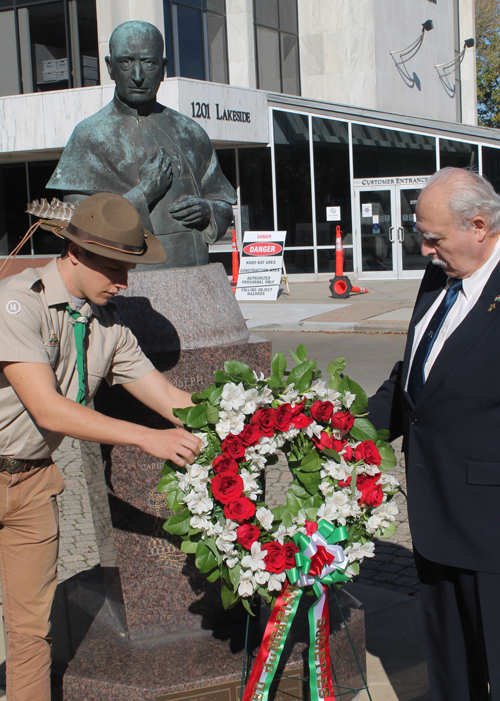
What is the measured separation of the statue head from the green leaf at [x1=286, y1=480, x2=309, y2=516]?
2.13 m

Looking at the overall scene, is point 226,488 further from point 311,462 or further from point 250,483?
point 311,462

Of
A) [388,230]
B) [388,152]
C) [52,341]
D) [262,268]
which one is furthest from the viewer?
A: [388,152]

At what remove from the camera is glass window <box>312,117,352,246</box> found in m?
21.2

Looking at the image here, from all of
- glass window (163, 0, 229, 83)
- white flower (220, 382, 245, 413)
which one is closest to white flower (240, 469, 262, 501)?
white flower (220, 382, 245, 413)

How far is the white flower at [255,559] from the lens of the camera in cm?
238

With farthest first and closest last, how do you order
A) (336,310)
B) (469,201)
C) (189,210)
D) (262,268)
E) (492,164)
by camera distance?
(492,164), (262,268), (336,310), (189,210), (469,201)

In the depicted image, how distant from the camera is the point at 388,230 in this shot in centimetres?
2053

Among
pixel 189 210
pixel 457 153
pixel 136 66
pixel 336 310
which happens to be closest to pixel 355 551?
pixel 189 210

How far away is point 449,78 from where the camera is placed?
29625 mm

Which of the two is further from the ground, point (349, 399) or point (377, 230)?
point (377, 230)

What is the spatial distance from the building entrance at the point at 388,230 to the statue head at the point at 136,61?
55.3 feet

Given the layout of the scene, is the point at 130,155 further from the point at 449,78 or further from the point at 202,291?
the point at 449,78

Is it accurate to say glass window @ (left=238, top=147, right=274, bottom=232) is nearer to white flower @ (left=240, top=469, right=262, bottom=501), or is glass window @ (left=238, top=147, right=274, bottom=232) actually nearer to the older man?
the older man

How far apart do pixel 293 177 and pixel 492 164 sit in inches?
237
